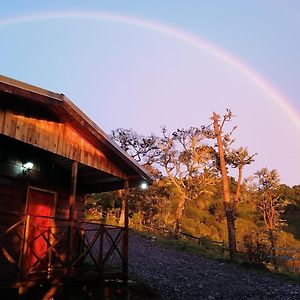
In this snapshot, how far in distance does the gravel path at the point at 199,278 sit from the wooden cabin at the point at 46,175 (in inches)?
117

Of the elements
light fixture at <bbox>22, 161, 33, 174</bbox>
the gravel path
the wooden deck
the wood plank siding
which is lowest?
the gravel path

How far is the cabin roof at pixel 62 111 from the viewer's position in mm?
8656

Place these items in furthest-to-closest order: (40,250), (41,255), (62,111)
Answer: (40,250) → (62,111) → (41,255)

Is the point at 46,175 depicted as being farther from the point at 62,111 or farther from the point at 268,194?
the point at 268,194

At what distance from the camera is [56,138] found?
392 inches

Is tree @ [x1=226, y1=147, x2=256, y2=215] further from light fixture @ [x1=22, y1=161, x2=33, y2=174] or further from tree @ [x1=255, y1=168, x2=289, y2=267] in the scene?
light fixture @ [x1=22, y1=161, x2=33, y2=174]

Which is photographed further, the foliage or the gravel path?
the foliage

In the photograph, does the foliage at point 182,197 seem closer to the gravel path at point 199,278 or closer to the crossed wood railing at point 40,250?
the gravel path at point 199,278

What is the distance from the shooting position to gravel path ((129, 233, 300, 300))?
13.0 metres

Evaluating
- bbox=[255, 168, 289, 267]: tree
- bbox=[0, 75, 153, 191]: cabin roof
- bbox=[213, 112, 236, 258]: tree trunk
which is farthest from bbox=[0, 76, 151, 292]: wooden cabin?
bbox=[255, 168, 289, 267]: tree

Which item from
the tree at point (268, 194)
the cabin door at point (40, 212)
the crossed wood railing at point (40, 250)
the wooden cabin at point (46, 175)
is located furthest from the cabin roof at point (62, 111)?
the tree at point (268, 194)

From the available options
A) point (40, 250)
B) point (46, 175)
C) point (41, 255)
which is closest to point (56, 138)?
point (46, 175)

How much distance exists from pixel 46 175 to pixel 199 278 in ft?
25.9

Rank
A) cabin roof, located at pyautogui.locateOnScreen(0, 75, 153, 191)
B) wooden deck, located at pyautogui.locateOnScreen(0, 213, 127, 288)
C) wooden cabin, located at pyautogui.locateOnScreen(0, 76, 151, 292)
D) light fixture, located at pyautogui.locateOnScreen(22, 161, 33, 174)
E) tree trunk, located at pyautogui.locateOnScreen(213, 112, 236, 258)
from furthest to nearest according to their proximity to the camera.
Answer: tree trunk, located at pyautogui.locateOnScreen(213, 112, 236, 258)
light fixture, located at pyautogui.locateOnScreen(22, 161, 33, 174)
wooden cabin, located at pyautogui.locateOnScreen(0, 76, 151, 292)
cabin roof, located at pyautogui.locateOnScreen(0, 75, 153, 191)
wooden deck, located at pyautogui.locateOnScreen(0, 213, 127, 288)
